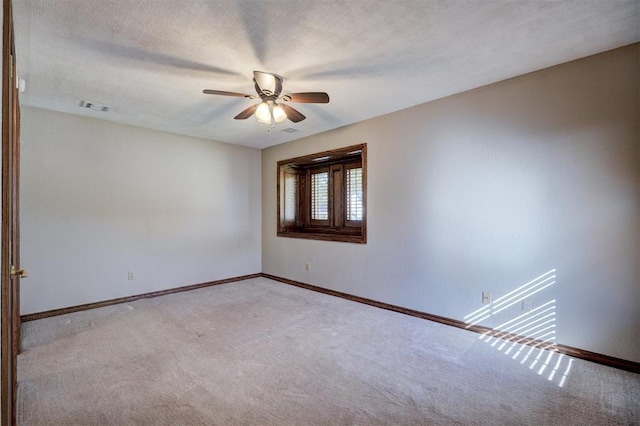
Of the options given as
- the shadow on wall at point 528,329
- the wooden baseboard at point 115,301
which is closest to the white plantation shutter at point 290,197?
the wooden baseboard at point 115,301

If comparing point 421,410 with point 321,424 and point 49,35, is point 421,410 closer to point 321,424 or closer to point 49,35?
point 321,424

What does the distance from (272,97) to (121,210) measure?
294 centimetres

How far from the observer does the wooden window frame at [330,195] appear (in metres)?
4.51

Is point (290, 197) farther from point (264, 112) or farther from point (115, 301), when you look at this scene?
point (115, 301)

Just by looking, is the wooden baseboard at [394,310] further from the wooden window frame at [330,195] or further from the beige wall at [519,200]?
the wooden window frame at [330,195]

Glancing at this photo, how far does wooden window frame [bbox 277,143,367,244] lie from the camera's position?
4512 mm

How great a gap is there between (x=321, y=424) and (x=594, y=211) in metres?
2.73

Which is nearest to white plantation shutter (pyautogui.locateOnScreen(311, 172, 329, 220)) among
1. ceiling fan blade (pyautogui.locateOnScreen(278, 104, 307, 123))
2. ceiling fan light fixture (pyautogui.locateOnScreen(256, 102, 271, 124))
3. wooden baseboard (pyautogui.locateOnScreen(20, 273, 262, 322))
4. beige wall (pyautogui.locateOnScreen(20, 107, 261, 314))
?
beige wall (pyautogui.locateOnScreen(20, 107, 261, 314))

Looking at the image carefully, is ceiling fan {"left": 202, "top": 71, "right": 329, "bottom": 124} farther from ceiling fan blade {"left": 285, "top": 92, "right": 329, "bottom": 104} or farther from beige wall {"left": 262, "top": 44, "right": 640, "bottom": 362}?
beige wall {"left": 262, "top": 44, "right": 640, "bottom": 362}

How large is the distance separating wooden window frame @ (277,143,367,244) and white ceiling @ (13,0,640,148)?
1465 mm

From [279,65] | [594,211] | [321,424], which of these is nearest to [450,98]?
[594,211]

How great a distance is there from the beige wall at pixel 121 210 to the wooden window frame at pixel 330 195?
0.76 metres

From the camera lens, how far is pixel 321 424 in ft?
5.82

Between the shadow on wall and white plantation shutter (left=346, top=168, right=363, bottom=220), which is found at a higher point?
white plantation shutter (left=346, top=168, right=363, bottom=220)
